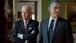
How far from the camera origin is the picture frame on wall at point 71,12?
4.16 meters

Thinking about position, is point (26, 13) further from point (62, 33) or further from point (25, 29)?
point (62, 33)

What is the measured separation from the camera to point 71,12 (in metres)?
4.21

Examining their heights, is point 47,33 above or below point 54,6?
below

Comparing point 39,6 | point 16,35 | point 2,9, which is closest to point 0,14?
point 2,9

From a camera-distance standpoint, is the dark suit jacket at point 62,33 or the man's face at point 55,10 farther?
the man's face at point 55,10

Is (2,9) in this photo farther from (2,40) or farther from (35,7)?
(35,7)

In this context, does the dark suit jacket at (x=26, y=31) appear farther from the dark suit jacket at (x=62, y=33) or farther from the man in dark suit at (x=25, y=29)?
the dark suit jacket at (x=62, y=33)

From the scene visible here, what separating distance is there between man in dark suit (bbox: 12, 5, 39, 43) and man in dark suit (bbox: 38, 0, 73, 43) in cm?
23

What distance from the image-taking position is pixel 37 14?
4184mm

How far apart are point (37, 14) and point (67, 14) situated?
34.9 inches

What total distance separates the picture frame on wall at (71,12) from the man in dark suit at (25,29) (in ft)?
7.30

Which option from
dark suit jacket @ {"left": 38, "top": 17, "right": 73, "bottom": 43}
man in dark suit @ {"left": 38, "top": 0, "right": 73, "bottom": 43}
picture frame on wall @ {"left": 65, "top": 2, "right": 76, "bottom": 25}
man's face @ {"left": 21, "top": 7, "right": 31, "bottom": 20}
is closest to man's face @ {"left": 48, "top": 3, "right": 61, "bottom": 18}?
man in dark suit @ {"left": 38, "top": 0, "right": 73, "bottom": 43}

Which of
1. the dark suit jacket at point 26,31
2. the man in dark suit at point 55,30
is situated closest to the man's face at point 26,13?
the dark suit jacket at point 26,31

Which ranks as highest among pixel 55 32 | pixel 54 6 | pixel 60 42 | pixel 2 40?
pixel 54 6
